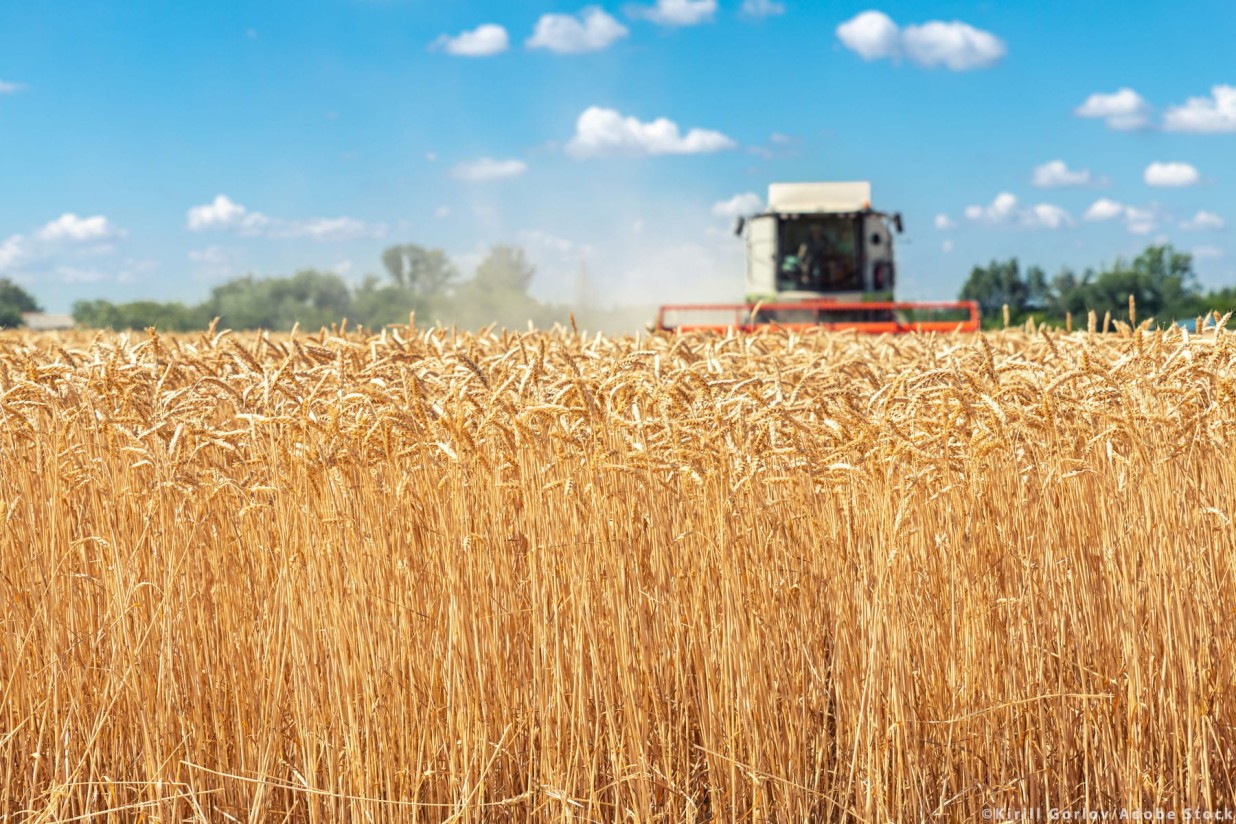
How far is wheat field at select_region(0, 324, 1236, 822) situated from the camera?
2873 mm

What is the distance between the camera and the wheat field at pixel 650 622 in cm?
287

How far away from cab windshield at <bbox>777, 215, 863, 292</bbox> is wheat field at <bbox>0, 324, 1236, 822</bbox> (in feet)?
48.6

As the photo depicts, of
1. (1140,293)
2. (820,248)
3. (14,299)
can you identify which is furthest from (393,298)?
(820,248)

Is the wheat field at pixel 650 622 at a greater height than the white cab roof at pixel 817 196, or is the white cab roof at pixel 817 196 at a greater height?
the white cab roof at pixel 817 196

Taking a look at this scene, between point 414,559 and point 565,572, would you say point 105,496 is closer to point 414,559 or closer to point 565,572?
point 414,559

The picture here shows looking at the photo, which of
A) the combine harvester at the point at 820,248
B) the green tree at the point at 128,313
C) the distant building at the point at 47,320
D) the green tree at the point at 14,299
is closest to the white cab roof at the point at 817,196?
the combine harvester at the point at 820,248

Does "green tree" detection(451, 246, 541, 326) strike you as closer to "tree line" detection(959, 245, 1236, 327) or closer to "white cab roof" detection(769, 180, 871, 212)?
"tree line" detection(959, 245, 1236, 327)

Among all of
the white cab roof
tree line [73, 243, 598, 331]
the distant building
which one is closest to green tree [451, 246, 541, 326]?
tree line [73, 243, 598, 331]

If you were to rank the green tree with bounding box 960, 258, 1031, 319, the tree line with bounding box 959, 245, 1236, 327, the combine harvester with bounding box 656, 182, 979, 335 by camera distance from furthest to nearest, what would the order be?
1. the green tree with bounding box 960, 258, 1031, 319
2. the tree line with bounding box 959, 245, 1236, 327
3. the combine harvester with bounding box 656, 182, 979, 335

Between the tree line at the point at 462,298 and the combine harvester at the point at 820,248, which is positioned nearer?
the combine harvester at the point at 820,248

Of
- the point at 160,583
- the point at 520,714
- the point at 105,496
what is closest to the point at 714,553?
the point at 520,714

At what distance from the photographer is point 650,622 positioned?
9.69 ft

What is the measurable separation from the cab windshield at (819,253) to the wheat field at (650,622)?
14816mm

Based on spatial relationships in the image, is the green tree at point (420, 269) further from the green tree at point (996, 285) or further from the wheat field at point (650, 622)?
the wheat field at point (650, 622)
